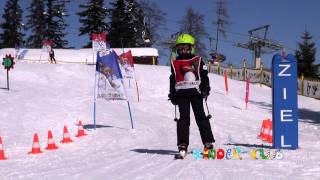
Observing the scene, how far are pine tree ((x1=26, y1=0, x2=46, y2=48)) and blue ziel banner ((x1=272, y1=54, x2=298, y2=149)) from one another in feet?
231

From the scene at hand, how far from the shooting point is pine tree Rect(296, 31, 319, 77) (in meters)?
63.2

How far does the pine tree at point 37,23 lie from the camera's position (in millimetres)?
78125

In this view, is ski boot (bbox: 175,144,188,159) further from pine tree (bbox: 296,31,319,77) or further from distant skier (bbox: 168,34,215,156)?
pine tree (bbox: 296,31,319,77)

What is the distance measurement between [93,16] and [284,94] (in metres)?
66.3

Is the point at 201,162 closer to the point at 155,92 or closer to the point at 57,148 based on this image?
the point at 57,148

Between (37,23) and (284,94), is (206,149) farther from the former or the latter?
(37,23)

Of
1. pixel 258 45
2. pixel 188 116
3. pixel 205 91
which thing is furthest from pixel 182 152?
pixel 258 45

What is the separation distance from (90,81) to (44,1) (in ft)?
153

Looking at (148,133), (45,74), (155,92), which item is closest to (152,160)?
(148,133)

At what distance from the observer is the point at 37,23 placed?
261 ft

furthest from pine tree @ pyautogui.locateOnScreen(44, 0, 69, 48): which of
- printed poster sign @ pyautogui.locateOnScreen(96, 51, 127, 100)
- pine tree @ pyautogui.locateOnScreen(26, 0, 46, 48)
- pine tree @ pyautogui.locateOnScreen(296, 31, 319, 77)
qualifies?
printed poster sign @ pyautogui.locateOnScreen(96, 51, 127, 100)

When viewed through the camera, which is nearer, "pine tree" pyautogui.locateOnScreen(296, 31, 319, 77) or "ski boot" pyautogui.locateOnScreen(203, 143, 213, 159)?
"ski boot" pyautogui.locateOnScreen(203, 143, 213, 159)

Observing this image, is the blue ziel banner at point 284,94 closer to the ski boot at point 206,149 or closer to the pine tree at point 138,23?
the ski boot at point 206,149

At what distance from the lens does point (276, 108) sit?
31.5 ft
